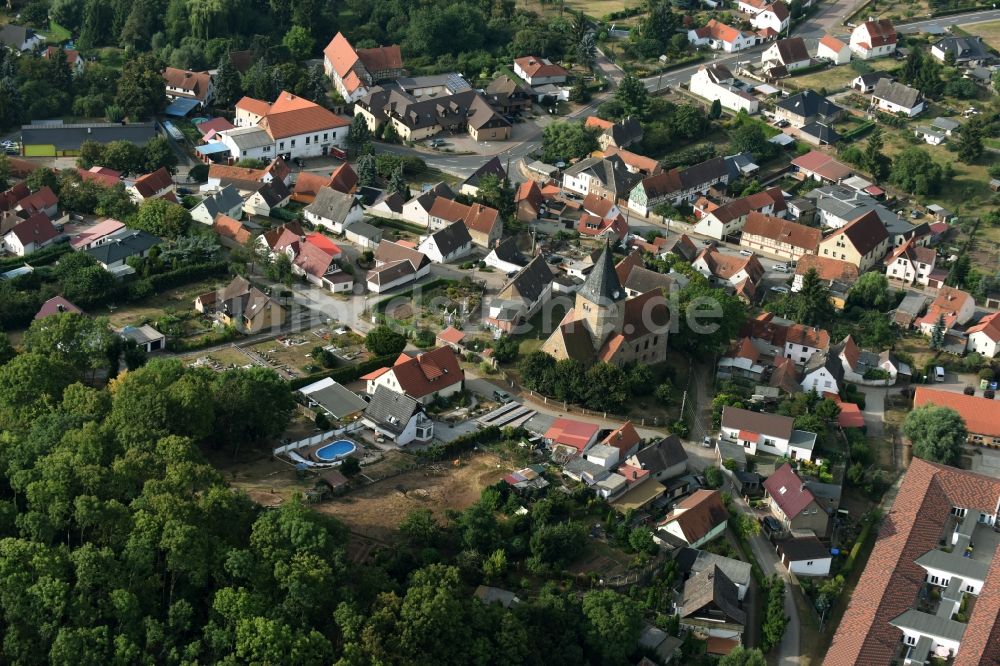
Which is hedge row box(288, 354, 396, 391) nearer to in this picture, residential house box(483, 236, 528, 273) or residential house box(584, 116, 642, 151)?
residential house box(483, 236, 528, 273)

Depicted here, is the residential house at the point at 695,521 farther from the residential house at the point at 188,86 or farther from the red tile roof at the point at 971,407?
the residential house at the point at 188,86

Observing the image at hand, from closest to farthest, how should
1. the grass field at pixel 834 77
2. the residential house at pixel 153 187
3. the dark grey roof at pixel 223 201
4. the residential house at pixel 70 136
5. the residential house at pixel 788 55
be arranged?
the dark grey roof at pixel 223 201 → the residential house at pixel 153 187 → the residential house at pixel 70 136 → the grass field at pixel 834 77 → the residential house at pixel 788 55

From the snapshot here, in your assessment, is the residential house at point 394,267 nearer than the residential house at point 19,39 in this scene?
Yes

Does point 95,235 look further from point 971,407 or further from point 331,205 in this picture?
point 971,407

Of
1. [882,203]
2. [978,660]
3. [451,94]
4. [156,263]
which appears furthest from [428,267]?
[978,660]

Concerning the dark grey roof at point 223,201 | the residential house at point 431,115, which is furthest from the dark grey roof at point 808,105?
the dark grey roof at point 223,201

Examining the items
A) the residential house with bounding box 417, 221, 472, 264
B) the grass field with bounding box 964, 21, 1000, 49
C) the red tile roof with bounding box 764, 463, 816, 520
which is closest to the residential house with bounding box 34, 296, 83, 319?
the residential house with bounding box 417, 221, 472, 264

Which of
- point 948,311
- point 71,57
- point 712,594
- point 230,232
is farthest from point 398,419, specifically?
point 71,57

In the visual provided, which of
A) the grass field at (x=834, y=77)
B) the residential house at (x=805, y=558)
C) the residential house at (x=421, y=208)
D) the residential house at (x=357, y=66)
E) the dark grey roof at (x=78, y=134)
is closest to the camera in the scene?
the residential house at (x=805, y=558)
